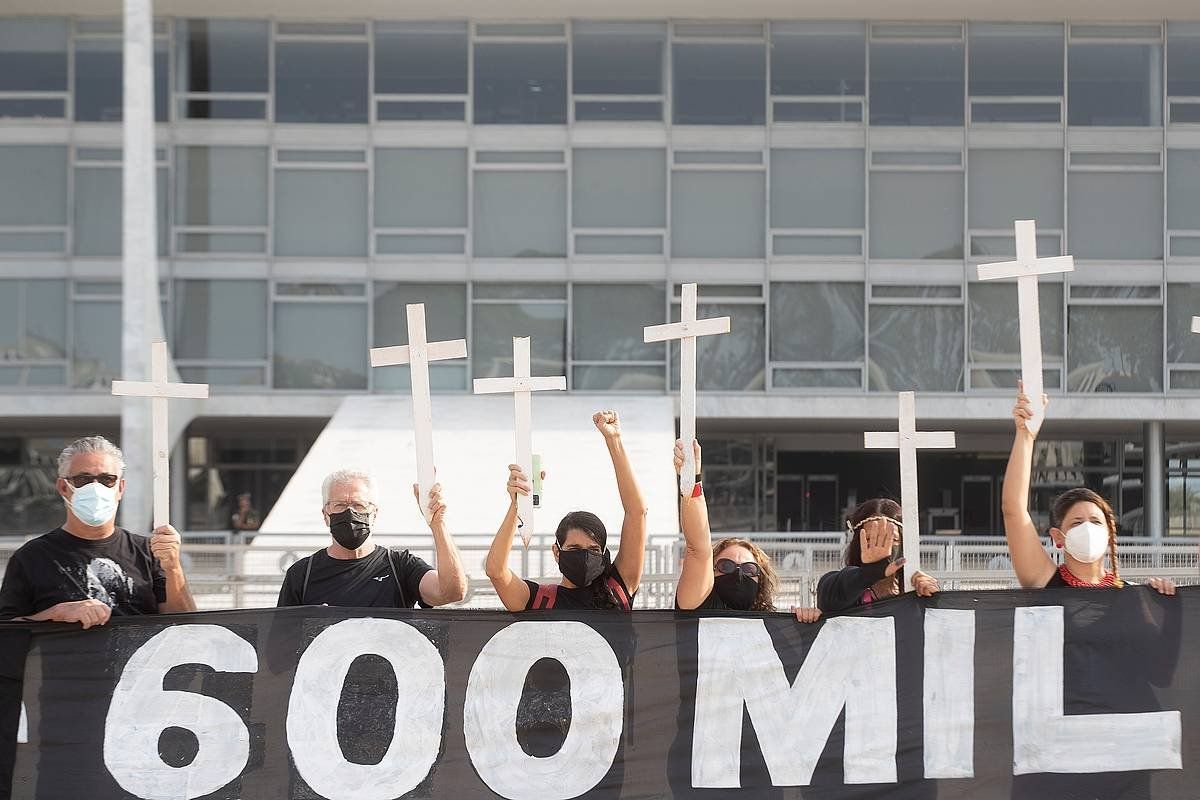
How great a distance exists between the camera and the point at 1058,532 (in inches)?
208

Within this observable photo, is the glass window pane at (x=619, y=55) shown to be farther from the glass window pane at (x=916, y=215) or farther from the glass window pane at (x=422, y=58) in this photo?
the glass window pane at (x=916, y=215)

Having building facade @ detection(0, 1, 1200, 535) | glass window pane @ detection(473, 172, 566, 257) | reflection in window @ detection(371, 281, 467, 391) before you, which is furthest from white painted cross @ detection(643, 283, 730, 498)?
glass window pane @ detection(473, 172, 566, 257)

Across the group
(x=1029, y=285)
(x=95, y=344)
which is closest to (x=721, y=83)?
(x=95, y=344)

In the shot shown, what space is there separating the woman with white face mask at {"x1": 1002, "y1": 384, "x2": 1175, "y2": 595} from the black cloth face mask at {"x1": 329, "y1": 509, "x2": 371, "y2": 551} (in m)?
2.49

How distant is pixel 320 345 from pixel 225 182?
3.40m

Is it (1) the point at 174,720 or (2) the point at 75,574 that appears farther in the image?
(1) the point at 174,720

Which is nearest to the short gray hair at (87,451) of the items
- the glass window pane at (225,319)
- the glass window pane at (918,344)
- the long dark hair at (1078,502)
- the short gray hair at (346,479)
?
the short gray hair at (346,479)

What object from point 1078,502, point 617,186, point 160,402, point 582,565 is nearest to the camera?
point 582,565

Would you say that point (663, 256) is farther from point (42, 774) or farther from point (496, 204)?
point (42, 774)

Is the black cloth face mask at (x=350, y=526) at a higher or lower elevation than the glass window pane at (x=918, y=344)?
lower

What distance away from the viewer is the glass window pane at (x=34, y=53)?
22.9 meters

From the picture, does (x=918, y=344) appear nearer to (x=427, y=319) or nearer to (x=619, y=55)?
(x=619, y=55)

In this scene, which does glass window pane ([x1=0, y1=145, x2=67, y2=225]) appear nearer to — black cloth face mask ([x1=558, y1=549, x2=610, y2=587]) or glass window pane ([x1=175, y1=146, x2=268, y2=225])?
glass window pane ([x1=175, y1=146, x2=268, y2=225])

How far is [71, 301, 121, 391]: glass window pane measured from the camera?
22906 mm
